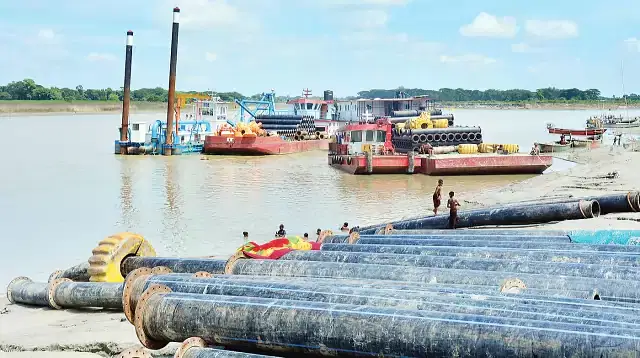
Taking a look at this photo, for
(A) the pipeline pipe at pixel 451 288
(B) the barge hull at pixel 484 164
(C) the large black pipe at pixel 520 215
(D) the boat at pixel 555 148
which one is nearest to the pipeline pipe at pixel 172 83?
(B) the barge hull at pixel 484 164

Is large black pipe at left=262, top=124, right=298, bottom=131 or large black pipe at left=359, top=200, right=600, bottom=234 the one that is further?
large black pipe at left=262, top=124, right=298, bottom=131

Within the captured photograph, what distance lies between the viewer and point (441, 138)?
38.1 meters

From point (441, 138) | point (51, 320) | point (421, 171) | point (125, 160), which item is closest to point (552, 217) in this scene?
point (51, 320)

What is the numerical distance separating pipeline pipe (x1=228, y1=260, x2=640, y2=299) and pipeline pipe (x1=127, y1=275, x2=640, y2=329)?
3.34ft

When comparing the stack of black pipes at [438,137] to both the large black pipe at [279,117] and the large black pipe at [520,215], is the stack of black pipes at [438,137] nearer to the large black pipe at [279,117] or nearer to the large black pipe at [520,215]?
the large black pipe at [279,117]

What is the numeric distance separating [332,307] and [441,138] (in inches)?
1305

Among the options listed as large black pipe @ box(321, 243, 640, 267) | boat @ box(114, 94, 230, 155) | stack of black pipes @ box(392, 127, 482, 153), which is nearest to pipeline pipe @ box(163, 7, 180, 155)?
boat @ box(114, 94, 230, 155)

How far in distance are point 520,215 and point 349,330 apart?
9.86 meters

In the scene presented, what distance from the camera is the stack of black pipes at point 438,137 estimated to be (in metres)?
37.8

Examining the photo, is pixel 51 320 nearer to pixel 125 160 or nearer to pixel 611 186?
pixel 611 186

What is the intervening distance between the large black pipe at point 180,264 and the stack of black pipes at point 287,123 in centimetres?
4549

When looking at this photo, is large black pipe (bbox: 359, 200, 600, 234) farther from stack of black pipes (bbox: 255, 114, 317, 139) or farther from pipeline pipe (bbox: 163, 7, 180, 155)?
stack of black pipes (bbox: 255, 114, 317, 139)

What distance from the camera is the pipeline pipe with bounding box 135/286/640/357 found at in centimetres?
484

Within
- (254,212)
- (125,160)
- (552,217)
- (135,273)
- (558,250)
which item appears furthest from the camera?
(125,160)
